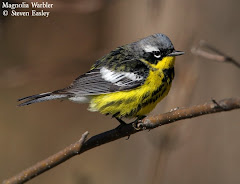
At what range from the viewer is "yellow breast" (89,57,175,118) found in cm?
491

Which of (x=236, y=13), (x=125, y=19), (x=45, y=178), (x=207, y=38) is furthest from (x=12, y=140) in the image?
(x=236, y=13)

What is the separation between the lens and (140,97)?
493cm

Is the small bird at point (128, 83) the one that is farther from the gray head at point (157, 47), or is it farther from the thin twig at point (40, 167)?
the thin twig at point (40, 167)

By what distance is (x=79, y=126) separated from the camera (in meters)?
8.83

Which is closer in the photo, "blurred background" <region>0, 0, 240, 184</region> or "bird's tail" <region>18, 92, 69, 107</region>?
"bird's tail" <region>18, 92, 69, 107</region>

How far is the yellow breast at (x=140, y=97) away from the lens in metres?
4.91


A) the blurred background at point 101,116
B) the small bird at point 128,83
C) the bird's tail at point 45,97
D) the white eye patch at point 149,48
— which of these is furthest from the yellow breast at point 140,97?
the blurred background at point 101,116

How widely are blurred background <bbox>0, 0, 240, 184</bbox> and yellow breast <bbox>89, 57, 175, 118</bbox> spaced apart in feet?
3.61

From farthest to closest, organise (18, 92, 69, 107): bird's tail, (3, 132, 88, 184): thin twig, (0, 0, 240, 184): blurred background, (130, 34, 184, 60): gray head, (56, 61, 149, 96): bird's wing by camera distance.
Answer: (0, 0, 240, 184): blurred background < (130, 34, 184, 60): gray head < (56, 61, 149, 96): bird's wing < (18, 92, 69, 107): bird's tail < (3, 132, 88, 184): thin twig

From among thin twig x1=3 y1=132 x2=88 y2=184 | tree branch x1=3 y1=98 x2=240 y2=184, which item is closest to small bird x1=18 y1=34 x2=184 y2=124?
tree branch x1=3 y1=98 x2=240 y2=184

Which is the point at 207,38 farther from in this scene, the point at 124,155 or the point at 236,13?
the point at 124,155

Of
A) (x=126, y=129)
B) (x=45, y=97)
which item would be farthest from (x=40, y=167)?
(x=45, y=97)

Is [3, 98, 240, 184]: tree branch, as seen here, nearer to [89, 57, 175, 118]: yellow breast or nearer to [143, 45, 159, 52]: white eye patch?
[89, 57, 175, 118]: yellow breast

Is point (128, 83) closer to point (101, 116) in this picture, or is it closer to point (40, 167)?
point (40, 167)
